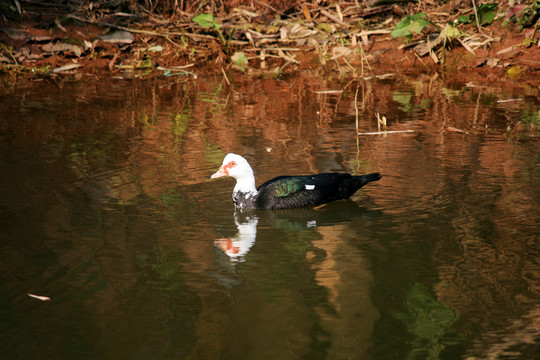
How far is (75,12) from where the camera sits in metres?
16.2

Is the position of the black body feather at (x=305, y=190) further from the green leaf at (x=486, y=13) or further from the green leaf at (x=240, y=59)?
the green leaf at (x=486, y=13)

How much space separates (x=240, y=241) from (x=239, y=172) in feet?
3.97

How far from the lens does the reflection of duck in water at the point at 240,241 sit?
6355 millimetres

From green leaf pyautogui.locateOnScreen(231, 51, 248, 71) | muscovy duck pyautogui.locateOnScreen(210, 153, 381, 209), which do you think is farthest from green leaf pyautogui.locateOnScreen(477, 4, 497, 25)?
muscovy duck pyautogui.locateOnScreen(210, 153, 381, 209)

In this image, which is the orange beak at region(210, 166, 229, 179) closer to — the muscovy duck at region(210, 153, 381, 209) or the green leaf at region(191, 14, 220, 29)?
the muscovy duck at region(210, 153, 381, 209)

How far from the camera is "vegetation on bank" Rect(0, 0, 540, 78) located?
14.4m

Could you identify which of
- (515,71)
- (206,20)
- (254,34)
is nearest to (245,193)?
(515,71)

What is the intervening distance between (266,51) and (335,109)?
14.9 feet

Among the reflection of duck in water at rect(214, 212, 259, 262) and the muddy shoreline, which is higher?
the muddy shoreline

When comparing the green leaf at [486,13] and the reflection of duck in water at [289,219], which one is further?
the green leaf at [486,13]

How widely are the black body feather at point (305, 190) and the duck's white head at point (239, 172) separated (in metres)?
0.13

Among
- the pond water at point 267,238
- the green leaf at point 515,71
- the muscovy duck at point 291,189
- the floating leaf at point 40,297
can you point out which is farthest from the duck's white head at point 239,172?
the green leaf at point 515,71

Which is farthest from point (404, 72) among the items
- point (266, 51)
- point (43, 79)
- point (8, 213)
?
point (8, 213)

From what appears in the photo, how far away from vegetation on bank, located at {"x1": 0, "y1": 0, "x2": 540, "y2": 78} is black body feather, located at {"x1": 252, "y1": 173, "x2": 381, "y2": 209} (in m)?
6.75
